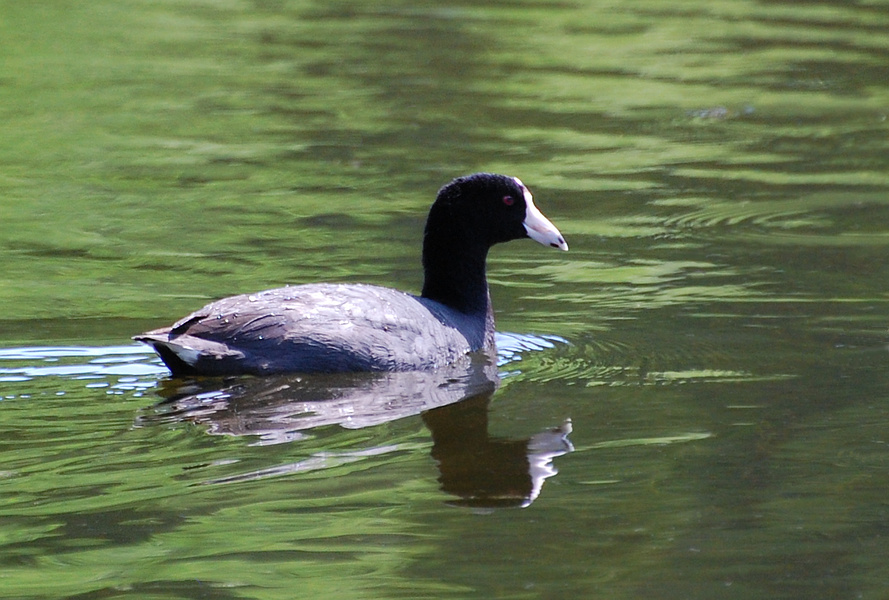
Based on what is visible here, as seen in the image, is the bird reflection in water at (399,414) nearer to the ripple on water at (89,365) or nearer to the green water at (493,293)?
the green water at (493,293)

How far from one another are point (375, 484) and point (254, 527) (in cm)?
58

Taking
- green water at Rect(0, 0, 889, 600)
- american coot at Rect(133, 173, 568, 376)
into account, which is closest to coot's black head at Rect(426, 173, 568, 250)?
american coot at Rect(133, 173, 568, 376)

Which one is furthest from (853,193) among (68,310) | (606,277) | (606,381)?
(68,310)

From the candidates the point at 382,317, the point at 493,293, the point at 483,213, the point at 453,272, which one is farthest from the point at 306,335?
the point at 493,293

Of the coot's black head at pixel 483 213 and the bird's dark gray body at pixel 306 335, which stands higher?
the coot's black head at pixel 483 213

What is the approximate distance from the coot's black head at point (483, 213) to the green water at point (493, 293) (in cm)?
49

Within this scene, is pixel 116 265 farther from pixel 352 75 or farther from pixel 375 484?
pixel 352 75

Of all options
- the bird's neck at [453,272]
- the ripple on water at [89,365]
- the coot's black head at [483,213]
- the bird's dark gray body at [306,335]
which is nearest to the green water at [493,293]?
the ripple on water at [89,365]

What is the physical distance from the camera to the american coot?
258 inches

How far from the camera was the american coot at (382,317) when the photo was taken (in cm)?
655

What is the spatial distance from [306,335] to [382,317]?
419 millimetres

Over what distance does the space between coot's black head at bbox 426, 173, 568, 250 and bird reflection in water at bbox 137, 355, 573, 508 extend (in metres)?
0.93

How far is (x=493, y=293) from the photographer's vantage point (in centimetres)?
871

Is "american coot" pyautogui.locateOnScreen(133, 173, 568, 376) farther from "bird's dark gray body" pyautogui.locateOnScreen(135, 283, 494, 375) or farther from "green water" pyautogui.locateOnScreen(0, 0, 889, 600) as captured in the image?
"green water" pyautogui.locateOnScreen(0, 0, 889, 600)
